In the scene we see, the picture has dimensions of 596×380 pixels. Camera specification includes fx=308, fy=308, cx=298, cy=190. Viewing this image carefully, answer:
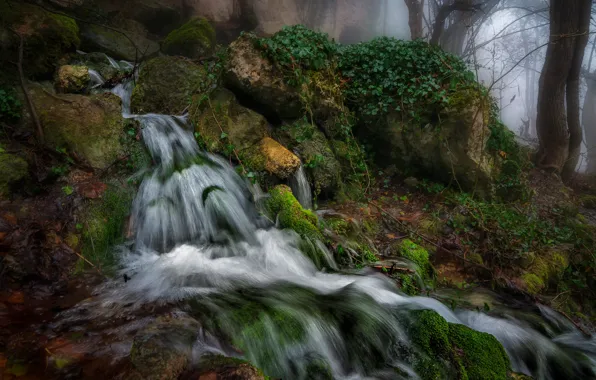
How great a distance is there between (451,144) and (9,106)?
7.61m

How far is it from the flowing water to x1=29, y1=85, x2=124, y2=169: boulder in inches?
20.1

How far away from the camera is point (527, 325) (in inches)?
149

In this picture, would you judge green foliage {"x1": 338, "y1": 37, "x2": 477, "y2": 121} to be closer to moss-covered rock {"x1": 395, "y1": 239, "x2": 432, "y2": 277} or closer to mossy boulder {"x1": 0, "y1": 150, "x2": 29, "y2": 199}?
moss-covered rock {"x1": 395, "y1": 239, "x2": 432, "y2": 277}

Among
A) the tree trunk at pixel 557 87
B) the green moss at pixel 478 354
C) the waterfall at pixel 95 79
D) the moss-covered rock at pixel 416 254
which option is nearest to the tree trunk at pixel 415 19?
the tree trunk at pixel 557 87

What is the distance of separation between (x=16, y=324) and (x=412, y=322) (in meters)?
3.37

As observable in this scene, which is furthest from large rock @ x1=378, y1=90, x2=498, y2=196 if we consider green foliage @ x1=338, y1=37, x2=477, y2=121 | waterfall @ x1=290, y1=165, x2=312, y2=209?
waterfall @ x1=290, y1=165, x2=312, y2=209

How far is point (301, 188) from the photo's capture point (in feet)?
18.4

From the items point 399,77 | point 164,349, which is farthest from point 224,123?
point 164,349

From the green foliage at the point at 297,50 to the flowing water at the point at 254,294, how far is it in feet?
6.98

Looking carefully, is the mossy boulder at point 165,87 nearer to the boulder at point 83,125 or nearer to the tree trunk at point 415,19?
the boulder at point 83,125

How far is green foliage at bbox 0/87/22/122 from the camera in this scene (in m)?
4.40

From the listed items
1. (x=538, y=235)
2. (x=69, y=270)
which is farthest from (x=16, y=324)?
(x=538, y=235)

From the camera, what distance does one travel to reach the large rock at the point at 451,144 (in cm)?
616

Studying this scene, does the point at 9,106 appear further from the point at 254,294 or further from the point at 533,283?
the point at 533,283
